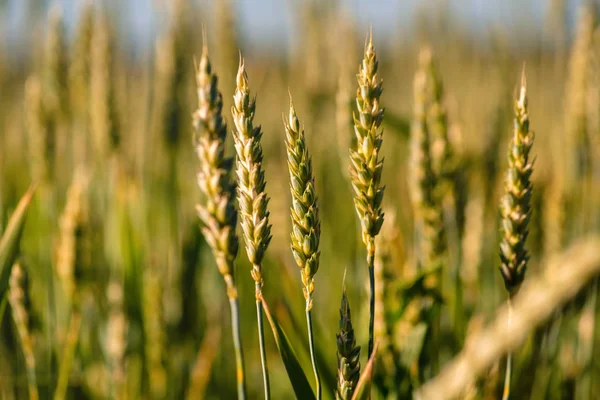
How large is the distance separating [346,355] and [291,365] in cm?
8

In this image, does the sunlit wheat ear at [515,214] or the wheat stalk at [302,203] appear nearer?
the wheat stalk at [302,203]

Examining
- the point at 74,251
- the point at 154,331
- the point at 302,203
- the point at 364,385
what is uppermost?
the point at 302,203

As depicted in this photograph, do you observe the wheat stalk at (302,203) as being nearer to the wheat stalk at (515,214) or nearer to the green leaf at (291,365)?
the green leaf at (291,365)

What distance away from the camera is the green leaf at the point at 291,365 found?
0.66 m

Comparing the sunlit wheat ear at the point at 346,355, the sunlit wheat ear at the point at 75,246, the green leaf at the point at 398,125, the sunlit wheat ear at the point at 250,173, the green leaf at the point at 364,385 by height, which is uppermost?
the green leaf at the point at 398,125

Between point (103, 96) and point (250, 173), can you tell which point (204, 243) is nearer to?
point (103, 96)

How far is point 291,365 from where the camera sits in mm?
667

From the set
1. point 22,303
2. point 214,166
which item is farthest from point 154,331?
point 214,166

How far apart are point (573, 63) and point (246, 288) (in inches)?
44.9

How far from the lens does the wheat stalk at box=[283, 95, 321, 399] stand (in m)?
0.57

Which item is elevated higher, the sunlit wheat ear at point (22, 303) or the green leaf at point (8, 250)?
the green leaf at point (8, 250)

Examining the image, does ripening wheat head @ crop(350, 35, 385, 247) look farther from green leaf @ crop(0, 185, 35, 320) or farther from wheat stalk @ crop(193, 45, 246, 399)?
green leaf @ crop(0, 185, 35, 320)

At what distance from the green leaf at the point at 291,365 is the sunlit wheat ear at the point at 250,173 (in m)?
0.09

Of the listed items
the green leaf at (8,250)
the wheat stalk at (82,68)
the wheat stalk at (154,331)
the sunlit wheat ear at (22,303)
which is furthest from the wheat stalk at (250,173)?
the wheat stalk at (82,68)
